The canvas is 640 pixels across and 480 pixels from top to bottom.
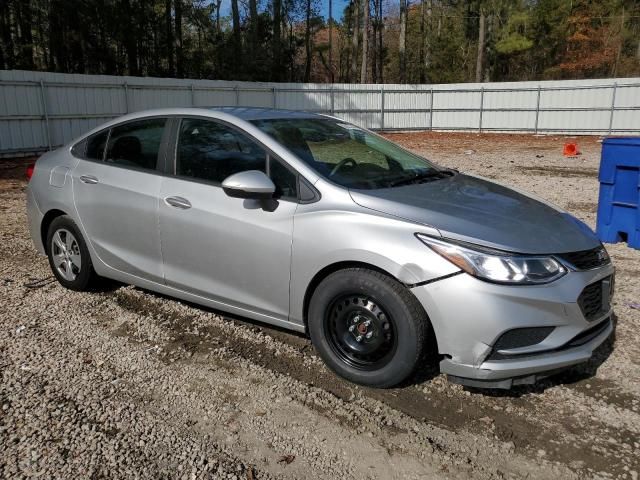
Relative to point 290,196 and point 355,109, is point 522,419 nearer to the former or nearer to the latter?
point 290,196

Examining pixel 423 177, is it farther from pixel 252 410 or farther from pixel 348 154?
pixel 252 410

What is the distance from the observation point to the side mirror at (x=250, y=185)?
11.1 feet

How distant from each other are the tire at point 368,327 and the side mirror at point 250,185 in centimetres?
66

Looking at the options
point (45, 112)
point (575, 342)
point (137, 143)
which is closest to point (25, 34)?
point (45, 112)

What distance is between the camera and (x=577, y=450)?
277cm

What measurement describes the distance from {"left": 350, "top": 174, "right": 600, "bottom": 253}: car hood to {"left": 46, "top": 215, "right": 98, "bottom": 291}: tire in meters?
2.60

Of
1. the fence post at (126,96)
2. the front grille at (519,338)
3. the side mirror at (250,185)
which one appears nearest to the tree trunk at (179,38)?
the fence post at (126,96)

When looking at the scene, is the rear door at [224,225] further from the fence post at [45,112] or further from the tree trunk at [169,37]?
the tree trunk at [169,37]

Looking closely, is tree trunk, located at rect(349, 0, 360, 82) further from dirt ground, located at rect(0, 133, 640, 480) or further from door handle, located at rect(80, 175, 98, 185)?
dirt ground, located at rect(0, 133, 640, 480)

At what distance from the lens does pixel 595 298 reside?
10.3 ft

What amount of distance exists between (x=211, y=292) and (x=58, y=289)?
6.57 feet

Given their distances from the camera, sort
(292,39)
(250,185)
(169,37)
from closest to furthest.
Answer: (250,185), (169,37), (292,39)

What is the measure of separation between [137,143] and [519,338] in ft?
10.3

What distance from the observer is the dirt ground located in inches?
105
